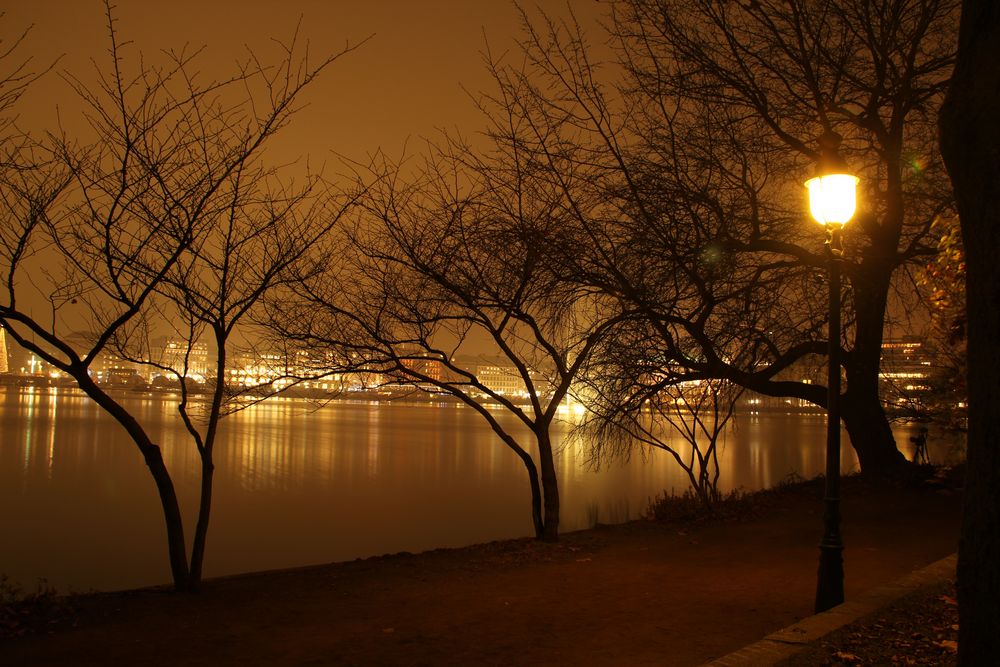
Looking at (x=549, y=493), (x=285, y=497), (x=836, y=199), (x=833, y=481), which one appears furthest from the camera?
(x=285, y=497)

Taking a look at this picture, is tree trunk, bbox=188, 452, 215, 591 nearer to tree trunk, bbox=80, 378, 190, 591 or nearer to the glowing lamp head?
tree trunk, bbox=80, 378, 190, 591

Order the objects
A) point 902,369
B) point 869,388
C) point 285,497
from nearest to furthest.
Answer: point 869,388
point 902,369
point 285,497

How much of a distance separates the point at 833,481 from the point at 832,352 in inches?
45.5

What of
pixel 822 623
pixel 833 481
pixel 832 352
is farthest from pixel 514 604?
pixel 832 352

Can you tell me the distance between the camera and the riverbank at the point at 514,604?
6.64 meters

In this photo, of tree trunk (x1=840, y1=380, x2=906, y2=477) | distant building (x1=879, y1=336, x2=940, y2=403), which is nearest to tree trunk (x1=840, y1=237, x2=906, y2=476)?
tree trunk (x1=840, y1=380, x2=906, y2=477)

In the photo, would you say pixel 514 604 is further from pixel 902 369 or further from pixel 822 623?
pixel 902 369

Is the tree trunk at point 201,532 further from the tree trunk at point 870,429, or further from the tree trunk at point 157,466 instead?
the tree trunk at point 870,429

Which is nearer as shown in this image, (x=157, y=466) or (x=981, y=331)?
(x=981, y=331)

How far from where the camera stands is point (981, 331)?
3430 mm

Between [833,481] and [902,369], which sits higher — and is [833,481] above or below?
below

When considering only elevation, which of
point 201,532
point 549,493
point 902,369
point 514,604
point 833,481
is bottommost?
point 514,604

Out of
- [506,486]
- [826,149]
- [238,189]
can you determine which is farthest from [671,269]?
[506,486]

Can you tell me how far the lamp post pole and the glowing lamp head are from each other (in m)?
0.13
